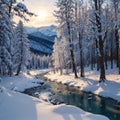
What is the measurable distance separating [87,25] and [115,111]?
24.6 m

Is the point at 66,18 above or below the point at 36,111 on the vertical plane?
above

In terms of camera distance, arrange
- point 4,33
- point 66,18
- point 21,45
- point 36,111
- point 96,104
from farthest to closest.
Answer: point 21,45 → point 66,18 → point 96,104 → point 4,33 → point 36,111

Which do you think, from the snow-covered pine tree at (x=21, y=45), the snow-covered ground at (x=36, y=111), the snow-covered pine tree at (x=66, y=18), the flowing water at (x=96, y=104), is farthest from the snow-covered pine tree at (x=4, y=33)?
the snow-covered pine tree at (x=21, y=45)

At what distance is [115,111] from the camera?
21.3 metres

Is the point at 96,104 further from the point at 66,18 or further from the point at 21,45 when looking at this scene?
the point at 21,45

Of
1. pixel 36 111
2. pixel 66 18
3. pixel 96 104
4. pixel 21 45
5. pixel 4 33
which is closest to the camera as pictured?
pixel 36 111

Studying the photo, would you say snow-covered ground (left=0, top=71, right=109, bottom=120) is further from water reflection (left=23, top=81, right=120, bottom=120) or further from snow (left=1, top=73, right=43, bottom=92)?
snow (left=1, top=73, right=43, bottom=92)

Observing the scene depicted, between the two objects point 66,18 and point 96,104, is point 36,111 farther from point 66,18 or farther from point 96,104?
point 66,18

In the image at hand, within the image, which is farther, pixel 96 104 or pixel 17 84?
pixel 17 84

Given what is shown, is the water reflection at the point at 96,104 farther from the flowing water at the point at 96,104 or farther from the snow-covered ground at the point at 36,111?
the snow-covered ground at the point at 36,111

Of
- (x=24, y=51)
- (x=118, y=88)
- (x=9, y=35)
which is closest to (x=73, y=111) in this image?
(x=9, y=35)

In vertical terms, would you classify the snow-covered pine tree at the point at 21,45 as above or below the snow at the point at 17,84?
above

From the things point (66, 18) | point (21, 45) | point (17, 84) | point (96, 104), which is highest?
point (66, 18)

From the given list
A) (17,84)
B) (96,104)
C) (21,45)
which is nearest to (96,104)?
(96,104)
